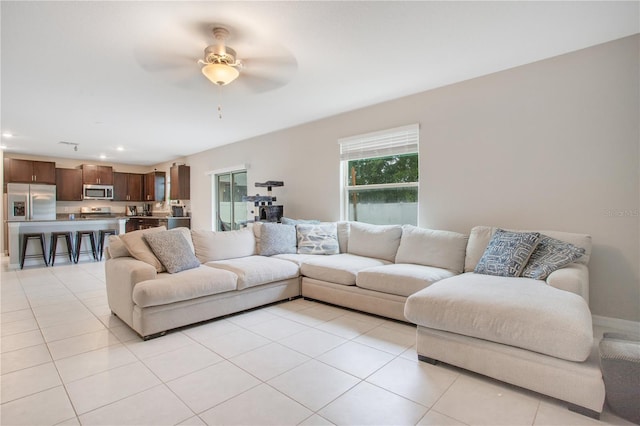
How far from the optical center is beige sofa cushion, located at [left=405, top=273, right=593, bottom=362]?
65.4 inches

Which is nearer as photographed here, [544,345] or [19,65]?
[544,345]

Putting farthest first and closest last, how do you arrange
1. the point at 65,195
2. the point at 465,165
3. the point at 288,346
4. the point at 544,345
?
the point at 65,195 → the point at 465,165 → the point at 288,346 → the point at 544,345

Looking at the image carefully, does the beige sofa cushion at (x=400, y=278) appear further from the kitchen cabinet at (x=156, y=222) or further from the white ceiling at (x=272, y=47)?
the kitchen cabinet at (x=156, y=222)

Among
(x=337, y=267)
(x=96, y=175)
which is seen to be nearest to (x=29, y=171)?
(x=96, y=175)

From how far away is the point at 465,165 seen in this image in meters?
3.53

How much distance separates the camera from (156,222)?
336 inches

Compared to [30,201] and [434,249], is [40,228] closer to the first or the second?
[30,201]

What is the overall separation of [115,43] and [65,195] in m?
7.32

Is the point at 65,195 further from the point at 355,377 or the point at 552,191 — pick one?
the point at 552,191

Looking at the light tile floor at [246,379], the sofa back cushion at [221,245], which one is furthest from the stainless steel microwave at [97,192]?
the sofa back cushion at [221,245]

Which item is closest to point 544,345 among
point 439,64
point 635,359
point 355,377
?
point 635,359

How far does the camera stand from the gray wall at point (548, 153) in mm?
2658

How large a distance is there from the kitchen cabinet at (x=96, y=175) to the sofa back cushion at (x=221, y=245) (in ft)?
21.8

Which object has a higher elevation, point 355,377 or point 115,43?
point 115,43
